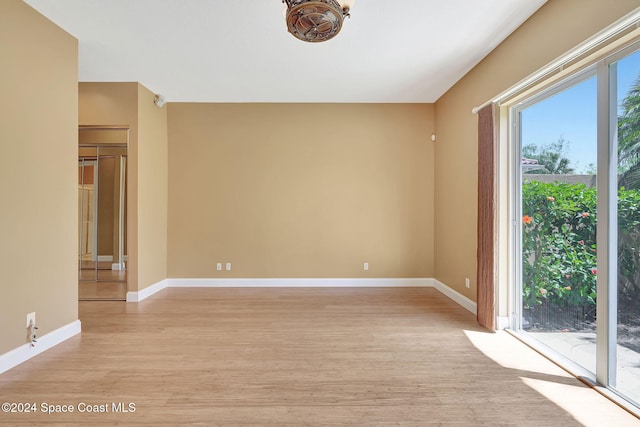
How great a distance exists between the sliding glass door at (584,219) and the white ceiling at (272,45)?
918 mm

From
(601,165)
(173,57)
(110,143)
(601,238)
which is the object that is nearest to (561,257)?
(601,238)

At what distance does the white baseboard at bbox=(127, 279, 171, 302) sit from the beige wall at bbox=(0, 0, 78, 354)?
1190 millimetres

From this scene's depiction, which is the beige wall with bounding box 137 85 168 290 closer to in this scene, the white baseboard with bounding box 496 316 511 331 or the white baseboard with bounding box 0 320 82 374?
the white baseboard with bounding box 0 320 82 374

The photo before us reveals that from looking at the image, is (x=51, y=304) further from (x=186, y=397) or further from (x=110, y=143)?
(x=110, y=143)

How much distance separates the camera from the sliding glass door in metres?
2.14

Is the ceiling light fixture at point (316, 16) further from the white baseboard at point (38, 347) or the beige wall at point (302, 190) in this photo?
the white baseboard at point (38, 347)

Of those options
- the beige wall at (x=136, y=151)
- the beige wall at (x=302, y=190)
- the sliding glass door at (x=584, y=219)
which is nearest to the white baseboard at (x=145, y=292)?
the beige wall at (x=136, y=151)

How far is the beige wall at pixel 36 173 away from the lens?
258 centimetres

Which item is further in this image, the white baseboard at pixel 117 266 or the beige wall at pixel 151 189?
the white baseboard at pixel 117 266

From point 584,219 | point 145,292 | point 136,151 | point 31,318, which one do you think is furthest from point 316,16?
point 145,292

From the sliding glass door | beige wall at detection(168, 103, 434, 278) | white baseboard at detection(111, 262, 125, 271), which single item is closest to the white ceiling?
beige wall at detection(168, 103, 434, 278)

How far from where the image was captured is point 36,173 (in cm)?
284

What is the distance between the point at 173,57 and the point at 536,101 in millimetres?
3879

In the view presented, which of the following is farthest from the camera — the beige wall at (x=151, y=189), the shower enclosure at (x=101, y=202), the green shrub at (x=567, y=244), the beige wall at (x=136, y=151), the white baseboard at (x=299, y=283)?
the shower enclosure at (x=101, y=202)
